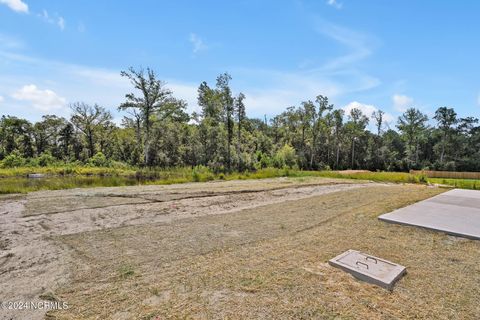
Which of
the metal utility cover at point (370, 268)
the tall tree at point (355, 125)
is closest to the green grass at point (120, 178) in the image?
the metal utility cover at point (370, 268)

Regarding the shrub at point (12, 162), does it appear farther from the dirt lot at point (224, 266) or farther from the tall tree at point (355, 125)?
the tall tree at point (355, 125)

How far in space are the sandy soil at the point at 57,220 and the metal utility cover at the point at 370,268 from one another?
2.71 meters

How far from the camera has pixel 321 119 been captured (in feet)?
105

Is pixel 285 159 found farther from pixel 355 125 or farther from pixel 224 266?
pixel 224 266

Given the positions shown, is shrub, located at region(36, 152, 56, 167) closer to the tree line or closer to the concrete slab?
the tree line

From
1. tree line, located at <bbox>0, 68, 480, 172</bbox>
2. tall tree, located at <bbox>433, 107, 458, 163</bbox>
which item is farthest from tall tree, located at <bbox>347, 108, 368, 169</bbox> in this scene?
tall tree, located at <bbox>433, 107, 458, 163</bbox>

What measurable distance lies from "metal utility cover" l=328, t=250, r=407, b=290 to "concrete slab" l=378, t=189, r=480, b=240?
6.03ft

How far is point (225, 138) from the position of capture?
910 inches

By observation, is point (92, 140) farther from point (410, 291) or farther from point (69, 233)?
point (410, 291)

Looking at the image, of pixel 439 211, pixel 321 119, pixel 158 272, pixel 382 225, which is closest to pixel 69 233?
pixel 158 272

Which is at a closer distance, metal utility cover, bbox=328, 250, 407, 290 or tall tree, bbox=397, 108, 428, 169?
metal utility cover, bbox=328, 250, 407, 290

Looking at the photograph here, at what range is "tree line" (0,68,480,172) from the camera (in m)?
21.9

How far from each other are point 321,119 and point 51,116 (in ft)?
100

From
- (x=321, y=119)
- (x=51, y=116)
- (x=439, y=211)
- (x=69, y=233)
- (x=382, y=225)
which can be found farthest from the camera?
(x=321, y=119)
